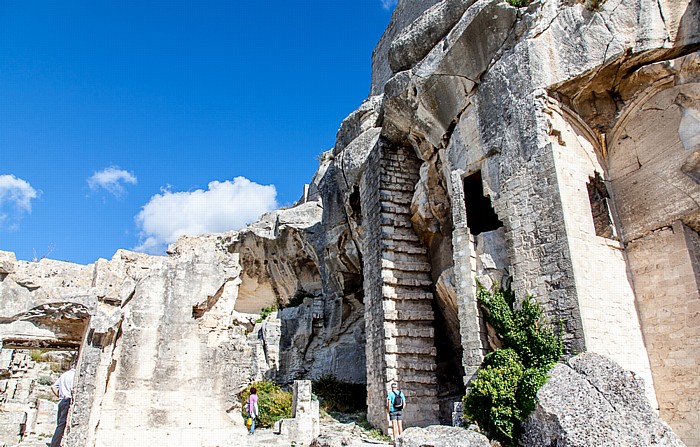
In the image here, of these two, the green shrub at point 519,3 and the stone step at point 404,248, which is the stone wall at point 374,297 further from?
the green shrub at point 519,3

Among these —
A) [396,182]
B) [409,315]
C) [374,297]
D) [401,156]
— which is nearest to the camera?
[409,315]

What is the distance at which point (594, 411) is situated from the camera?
6785mm

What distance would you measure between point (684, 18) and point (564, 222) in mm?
4619

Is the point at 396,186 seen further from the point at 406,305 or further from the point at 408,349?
the point at 408,349

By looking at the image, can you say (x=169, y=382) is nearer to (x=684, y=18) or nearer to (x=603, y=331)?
(x=603, y=331)

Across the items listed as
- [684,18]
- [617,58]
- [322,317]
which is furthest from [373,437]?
[684,18]

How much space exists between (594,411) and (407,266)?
819 centimetres

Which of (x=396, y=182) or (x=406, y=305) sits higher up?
(x=396, y=182)

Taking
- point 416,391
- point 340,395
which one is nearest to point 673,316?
point 416,391

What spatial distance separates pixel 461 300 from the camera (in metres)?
11.0

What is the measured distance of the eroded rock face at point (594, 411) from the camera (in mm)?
6562

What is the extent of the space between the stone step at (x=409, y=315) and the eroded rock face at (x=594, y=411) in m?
6.37

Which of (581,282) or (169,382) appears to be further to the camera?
(581,282)

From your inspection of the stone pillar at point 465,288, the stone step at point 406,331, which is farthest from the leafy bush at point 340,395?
the stone pillar at point 465,288
